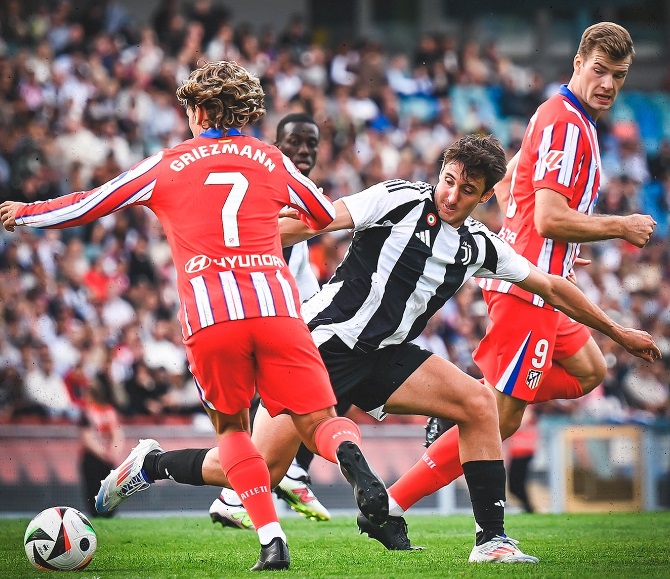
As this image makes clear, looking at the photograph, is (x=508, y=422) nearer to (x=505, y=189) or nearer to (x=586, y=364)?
(x=586, y=364)

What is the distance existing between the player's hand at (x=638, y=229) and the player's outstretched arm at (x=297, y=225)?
1.57 meters

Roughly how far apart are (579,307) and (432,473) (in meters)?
1.24

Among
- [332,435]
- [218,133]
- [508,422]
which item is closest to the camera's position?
[332,435]

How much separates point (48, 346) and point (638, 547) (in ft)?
25.9

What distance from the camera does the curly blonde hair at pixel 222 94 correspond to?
5.13 metres

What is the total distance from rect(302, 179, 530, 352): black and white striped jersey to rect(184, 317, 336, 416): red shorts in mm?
696

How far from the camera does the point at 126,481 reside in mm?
6258

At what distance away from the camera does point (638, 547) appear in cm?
645

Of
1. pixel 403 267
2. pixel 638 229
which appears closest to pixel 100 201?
pixel 403 267

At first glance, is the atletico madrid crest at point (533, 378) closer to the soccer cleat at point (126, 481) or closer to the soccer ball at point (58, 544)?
the soccer cleat at point (126, 481)

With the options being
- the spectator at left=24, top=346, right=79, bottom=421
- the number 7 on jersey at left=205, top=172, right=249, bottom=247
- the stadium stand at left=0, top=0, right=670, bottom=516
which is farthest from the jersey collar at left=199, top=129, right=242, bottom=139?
the spectator at left=24, top=346, right=79, bottom=421

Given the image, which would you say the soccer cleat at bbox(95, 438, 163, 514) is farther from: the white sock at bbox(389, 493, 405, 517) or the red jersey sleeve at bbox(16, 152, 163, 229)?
the red jersey sleeve at bbox(16, 152, 163, 229)

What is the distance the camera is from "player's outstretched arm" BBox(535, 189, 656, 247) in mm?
6027

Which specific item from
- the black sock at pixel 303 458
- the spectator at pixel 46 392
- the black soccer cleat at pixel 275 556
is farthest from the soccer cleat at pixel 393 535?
the spectator at pixel 46 392
